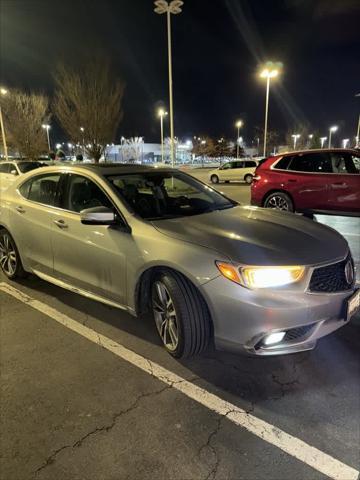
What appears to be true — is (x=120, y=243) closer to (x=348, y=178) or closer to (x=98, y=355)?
(x=98, y=355)

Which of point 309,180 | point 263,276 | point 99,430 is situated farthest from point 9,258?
point 309,180

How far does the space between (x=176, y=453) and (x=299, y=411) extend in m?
0.91

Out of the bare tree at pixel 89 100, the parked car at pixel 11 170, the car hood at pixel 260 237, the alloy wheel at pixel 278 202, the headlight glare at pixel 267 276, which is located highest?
the bare tree at pixel 89 100

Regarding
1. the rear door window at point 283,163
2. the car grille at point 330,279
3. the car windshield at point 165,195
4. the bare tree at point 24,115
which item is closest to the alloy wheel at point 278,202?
the rear door window at point 283,163

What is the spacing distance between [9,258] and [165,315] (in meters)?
2.83

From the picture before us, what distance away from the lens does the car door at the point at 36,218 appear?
4047 mm

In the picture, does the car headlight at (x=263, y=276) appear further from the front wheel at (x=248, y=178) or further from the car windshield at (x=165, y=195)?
the front wheel at (x=248, y=178)

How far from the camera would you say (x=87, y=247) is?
3.51 m

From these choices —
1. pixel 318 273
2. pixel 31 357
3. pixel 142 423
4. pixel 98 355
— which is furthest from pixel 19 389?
pixel 318 273

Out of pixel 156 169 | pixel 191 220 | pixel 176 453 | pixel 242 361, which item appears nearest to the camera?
pixel 176 453

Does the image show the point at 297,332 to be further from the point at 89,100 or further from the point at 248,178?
the point at 248,178

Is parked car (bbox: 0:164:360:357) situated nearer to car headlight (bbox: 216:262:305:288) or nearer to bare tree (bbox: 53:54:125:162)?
car headlight (bbox: 216:262:305:288)

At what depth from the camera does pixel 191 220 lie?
3.31 m

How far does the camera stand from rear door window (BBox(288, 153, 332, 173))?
8016mm
